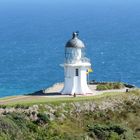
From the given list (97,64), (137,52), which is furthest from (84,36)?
(97,64)

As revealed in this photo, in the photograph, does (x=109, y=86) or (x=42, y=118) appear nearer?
(x=42, y=118)

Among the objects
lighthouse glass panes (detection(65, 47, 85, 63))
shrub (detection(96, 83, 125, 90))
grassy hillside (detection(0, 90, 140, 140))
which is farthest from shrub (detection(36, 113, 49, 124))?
shrub (detection(96, 83, 125, 90))

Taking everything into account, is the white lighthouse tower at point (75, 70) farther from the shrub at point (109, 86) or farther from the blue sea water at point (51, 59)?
the blue sea water at point (51, 59)

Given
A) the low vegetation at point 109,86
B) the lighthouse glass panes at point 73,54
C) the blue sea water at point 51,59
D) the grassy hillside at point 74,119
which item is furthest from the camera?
the blue sea water at point 51,59

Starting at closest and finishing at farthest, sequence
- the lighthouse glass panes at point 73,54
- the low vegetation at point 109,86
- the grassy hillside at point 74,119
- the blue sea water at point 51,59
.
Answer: the grassy hillside at point 74,119, the lighthouse glass panes at point 73,54, the low vegetation at point 109,86, the blue sea water at point 51,59

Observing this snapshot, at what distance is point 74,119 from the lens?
184 feet

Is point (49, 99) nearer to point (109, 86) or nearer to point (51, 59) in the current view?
point (109, 86)

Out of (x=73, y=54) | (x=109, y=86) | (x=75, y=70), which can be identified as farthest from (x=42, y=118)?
(x=109, y=86)

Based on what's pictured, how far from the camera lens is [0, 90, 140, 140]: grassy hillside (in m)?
52.9

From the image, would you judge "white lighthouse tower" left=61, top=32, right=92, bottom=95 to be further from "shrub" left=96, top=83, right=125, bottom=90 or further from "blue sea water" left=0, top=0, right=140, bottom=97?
"blue sea water" left=0, top=0, right=140, bottom=97

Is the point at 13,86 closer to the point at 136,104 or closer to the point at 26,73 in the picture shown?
the point at 26,73

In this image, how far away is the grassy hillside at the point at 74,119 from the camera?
52.9m

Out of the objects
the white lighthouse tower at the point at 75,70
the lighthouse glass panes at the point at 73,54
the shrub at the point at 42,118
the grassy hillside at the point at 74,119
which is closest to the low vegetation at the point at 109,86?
the white lighthouse tower at the point at 75,70

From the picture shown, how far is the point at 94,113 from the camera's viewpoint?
57.6 m
